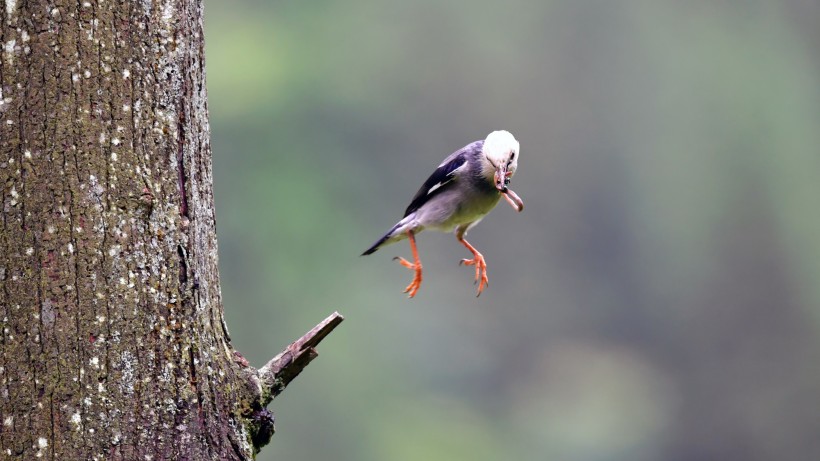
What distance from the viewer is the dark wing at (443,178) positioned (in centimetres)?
→ 602

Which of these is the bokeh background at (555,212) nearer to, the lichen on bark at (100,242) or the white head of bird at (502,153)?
the white head of bird at (502,153)

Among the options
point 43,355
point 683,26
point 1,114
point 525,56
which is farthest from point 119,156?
point 683,26

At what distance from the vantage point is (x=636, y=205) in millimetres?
22188

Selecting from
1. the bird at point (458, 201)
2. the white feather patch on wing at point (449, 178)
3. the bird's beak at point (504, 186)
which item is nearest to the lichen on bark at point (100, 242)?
the bird's beak at point (504, 186)

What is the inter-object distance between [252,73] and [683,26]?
974 centimetres

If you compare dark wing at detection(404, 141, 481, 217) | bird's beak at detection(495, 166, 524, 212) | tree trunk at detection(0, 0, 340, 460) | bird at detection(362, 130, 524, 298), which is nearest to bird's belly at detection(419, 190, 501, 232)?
bird at detection(362, 130, 524, 298)

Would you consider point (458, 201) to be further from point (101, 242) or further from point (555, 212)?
point (555, 212)

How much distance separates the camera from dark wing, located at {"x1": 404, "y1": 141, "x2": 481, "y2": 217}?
6.02m

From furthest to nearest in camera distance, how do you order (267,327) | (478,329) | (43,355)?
(478,329) → (267,327) → (43,355)

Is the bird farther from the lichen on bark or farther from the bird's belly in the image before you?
the lichen on bark

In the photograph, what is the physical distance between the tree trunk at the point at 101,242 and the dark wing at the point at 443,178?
297 cm

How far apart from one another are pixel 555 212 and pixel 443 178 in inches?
626

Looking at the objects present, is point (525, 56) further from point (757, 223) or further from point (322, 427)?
point (322, 427)

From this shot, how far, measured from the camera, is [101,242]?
298 cm
